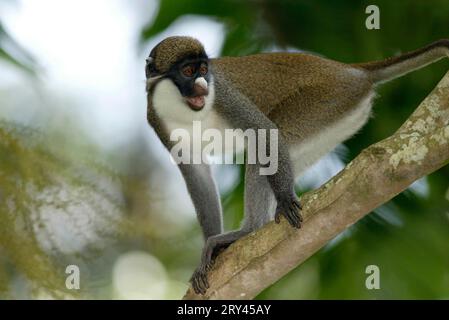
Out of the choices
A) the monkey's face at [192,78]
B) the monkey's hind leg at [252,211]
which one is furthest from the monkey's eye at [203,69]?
the monkey's hind leg at [252,211]

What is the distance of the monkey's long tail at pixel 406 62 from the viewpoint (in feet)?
16.0

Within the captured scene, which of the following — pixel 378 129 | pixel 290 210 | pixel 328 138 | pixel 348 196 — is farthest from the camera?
pixel 378 129

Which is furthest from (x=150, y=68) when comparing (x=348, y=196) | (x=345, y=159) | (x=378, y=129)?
(x=378, y=129)

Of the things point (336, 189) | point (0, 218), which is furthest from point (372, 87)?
point (0, 218)

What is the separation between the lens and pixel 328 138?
5.54 m

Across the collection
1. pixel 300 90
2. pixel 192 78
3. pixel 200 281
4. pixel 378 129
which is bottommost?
pixel 200 281

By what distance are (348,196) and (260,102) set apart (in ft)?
6.03

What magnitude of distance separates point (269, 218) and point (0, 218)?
1965 millimetres

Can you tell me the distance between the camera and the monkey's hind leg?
4855 millimetres

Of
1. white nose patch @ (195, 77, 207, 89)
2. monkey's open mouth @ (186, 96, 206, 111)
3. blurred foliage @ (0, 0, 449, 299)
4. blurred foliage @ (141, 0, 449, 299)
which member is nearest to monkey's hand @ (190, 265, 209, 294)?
blurred foliage @ (0, 0, 449, 299)

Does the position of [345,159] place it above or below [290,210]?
above

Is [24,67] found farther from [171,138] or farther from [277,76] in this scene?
[277,76]

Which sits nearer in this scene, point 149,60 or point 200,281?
point 200,281

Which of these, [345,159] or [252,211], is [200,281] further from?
→ [345,159]
